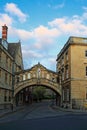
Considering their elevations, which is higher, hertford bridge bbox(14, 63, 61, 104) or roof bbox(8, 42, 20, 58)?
roof bbox(8, 42, 20, 58)

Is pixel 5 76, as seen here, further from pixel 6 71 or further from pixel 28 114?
pixel 28 114

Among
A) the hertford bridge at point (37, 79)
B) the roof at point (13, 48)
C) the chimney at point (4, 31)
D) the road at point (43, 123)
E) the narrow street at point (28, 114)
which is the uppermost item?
the chimney at point (4, 31)

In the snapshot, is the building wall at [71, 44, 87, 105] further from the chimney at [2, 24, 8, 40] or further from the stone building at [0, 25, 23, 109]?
the chimney at [2, 24, 8, 40]

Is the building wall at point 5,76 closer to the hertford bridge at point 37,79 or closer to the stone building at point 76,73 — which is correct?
the hertford bridge at point 37,79

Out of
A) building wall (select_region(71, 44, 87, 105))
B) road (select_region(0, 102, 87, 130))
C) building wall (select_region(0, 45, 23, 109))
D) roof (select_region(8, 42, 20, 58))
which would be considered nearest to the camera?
road (select_region(0, 102, 87, 130))

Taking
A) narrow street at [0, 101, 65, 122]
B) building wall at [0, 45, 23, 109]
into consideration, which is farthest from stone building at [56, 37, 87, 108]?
building wall at [0, 45, 23, 109]

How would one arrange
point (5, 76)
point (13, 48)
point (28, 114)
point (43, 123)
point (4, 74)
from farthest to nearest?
point (13, 48), point (5, 76), point (4, 74), point (28, 114), point (43, 123)

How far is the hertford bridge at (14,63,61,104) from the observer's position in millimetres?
54094

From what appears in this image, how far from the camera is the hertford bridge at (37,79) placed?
5409cm

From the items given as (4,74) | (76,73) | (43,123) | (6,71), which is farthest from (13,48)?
(43,123)

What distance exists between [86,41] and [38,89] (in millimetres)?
55798

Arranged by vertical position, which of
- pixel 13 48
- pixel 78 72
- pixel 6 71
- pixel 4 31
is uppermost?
pixel 4 31

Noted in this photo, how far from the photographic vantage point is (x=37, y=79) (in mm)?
54312

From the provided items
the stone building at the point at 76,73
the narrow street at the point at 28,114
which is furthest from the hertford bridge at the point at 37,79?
the narrow street at the point at 28,114
